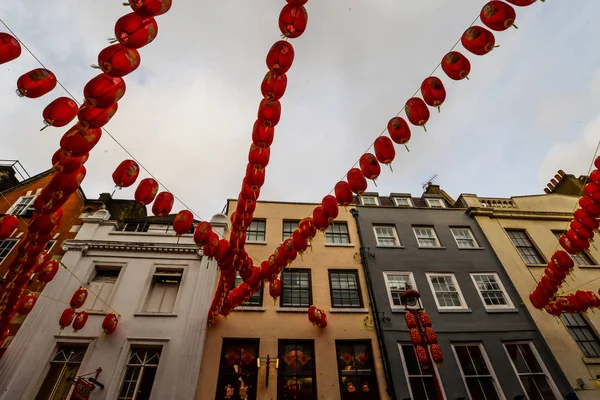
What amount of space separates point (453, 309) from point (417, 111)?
1060cm

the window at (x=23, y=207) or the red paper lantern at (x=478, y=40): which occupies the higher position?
the window at (x=23, y=207)

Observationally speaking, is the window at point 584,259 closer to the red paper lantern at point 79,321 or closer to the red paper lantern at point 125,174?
the red paper lantern at point 125,174

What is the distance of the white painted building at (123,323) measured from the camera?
10.4m

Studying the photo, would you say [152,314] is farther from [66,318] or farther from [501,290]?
[501,290]

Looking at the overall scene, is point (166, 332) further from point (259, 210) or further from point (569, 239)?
point (569, 239)

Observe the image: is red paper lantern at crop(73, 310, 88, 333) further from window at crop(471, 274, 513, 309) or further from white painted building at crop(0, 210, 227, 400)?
window at crop(471, 274, 513, 309)

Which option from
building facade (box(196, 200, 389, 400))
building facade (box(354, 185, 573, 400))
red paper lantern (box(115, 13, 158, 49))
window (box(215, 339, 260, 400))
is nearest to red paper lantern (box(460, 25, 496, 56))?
red paper lantern (box(115, 13, 158, 49))

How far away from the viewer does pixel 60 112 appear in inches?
193

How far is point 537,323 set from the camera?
12852 mm

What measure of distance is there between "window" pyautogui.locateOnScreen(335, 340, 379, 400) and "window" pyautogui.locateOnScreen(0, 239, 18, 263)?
15827mm

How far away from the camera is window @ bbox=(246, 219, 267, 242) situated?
15.4 m

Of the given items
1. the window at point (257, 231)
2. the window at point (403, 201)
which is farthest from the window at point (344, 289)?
the window at point (403, 201)

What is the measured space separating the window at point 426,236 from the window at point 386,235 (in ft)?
4.09

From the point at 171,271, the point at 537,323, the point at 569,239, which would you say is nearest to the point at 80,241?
the point at 171,271
